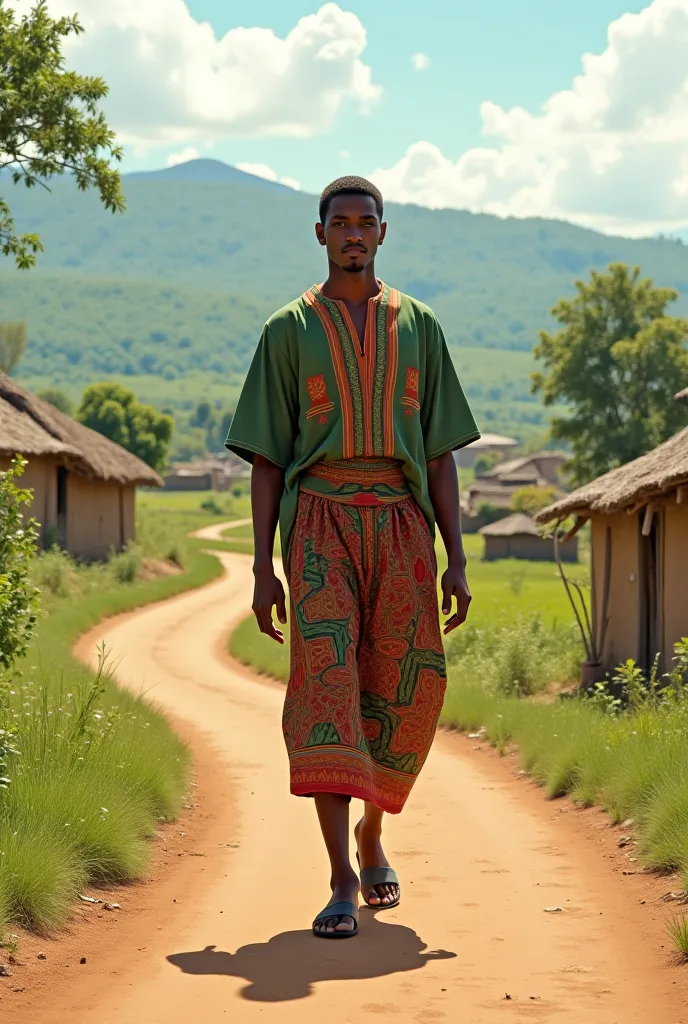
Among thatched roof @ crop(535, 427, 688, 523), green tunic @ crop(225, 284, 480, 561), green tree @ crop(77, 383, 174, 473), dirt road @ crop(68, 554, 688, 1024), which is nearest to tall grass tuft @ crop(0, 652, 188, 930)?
dirt road @ crop(68, 554, 688, 1024)

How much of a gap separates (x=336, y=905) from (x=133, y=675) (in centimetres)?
1113

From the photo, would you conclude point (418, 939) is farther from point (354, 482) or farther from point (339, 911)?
point (354, 482)

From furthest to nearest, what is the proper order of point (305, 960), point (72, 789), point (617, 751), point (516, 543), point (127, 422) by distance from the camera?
1. point (127, 422)
2. point (516, 543)
3. point (617, 751)
4. point (72, 789)
5. point (305, 960)

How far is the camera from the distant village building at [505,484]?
65750mm

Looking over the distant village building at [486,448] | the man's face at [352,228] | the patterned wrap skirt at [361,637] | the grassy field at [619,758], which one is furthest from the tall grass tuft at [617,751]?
the distant village building at [486,448]

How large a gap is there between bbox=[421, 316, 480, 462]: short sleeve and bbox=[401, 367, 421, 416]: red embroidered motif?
14cm

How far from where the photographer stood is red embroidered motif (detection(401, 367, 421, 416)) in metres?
5.22

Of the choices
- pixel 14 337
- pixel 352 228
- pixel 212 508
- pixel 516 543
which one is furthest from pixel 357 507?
pixel 212 508

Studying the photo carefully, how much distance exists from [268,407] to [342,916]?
1882 mm

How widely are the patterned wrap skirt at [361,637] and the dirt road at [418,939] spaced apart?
0.56 m

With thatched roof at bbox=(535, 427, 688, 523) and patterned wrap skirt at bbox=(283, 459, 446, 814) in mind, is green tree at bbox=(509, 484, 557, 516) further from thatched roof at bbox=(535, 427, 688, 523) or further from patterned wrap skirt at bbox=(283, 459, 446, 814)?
patterned wrap skirt at bbox=(283, 459, 446, 814)

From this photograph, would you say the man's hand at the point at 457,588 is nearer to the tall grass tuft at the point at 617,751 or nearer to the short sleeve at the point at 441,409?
the short sleeve at the point at 441,409

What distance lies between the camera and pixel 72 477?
95.8ft

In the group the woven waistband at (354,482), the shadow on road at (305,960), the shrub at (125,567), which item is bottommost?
the shrub at (125,567)
